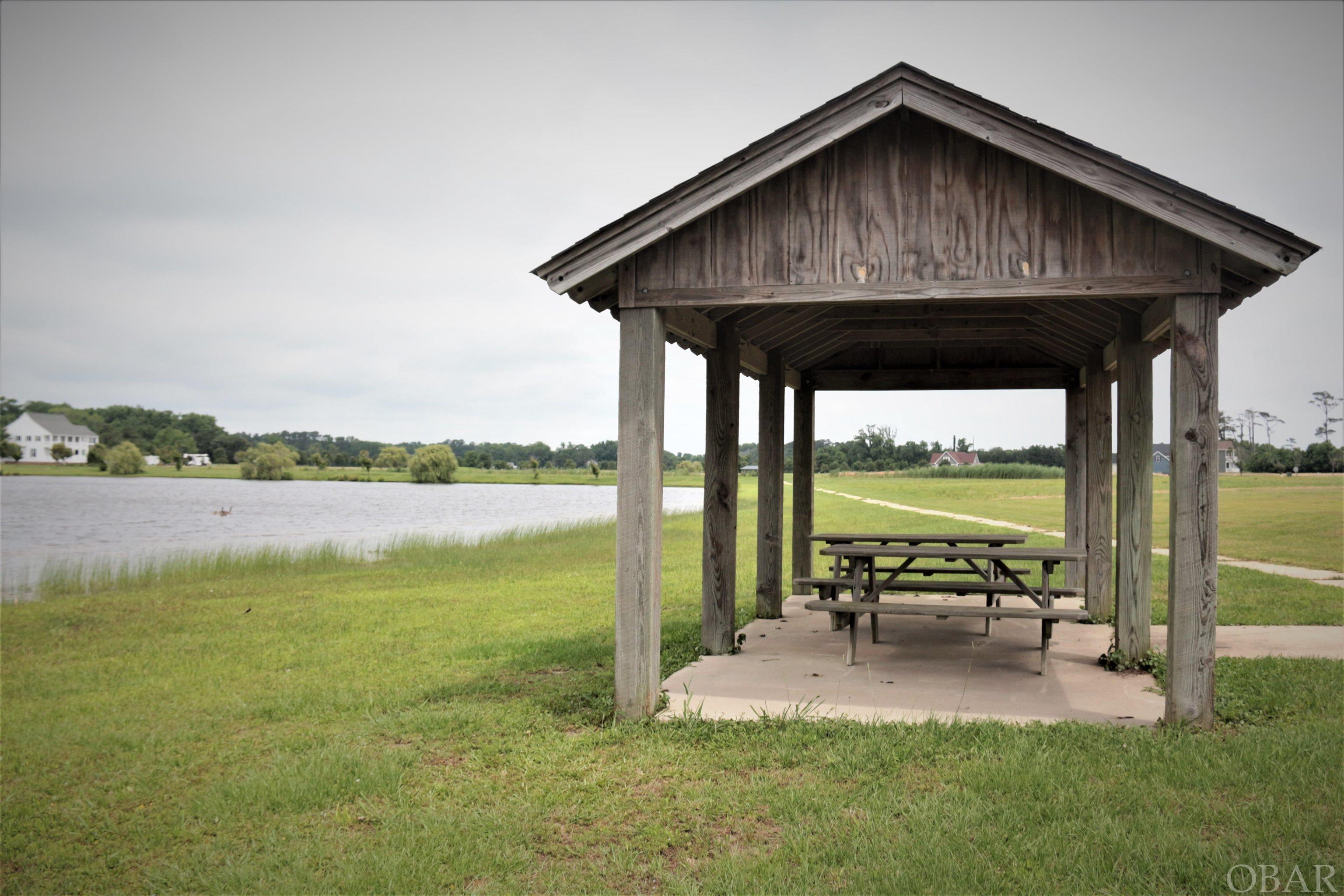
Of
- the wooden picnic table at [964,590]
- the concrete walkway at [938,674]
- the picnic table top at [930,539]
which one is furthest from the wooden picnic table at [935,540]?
the concrete walkway at [938,674]

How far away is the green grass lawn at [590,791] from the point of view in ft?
12.1

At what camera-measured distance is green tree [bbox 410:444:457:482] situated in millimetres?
85625

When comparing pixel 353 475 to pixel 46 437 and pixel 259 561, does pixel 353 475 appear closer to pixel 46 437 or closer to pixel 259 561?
pixel 46 437

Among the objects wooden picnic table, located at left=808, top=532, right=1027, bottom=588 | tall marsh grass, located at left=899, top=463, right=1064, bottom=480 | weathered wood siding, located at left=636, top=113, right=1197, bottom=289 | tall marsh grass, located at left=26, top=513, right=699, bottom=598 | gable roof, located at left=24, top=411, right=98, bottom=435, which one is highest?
gable roof, located at left=24, top=411, right=98, bottom=435

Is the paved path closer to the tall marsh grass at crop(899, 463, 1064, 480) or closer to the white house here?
the tall marsh grass at crop(899, 463, 1064, 480)

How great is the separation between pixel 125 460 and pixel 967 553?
96.8 metres

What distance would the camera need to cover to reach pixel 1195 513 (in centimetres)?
522

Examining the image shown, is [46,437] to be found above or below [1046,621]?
above

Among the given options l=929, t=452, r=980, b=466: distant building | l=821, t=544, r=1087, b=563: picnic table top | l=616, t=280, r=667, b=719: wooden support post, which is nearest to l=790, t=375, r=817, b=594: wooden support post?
l=821, t=544, r=1087, b=563: picnic table top

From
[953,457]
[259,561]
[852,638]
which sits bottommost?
[259,561]

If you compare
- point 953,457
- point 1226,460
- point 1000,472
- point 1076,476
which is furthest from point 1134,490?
point 953,457

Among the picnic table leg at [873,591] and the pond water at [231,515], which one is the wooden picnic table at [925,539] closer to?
the picnic table leg at [873,591]

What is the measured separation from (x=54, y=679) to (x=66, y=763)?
10.0ft

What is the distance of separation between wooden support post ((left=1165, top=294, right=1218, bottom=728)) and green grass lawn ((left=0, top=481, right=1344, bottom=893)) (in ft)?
1.19
